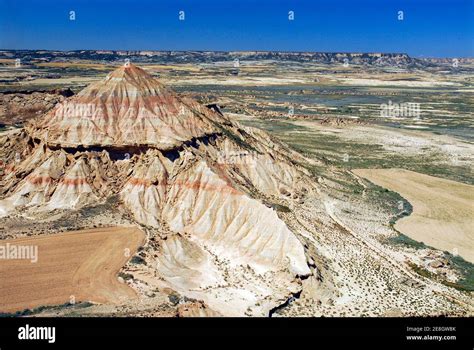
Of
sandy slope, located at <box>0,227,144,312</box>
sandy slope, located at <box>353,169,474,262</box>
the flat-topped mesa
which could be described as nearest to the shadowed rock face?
the flat-topped mesa

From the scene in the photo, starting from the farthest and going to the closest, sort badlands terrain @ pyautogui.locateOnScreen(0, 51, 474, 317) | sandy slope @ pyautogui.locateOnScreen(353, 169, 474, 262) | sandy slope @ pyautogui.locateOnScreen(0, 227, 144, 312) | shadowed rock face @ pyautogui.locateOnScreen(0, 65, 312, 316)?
1. sandy slope @ pyautogui.locateOnScreen(353, 169, 474, 262)
2. shadowed rock face @ pyautogui.locateOnScreen(0, 65, 312, 316)
3. badlands terrain @ pyautogui.locateOnScreen(0, 51, 474, 317)
4. sandy slope @ pyautogui.locateOnScreen(0, 227, 144, 312)

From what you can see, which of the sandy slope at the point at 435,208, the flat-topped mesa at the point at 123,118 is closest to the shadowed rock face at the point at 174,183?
the flat-topped mesa at the point at 123,118

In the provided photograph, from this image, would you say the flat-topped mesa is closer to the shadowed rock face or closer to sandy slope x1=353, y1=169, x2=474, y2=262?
the shadowed rock face

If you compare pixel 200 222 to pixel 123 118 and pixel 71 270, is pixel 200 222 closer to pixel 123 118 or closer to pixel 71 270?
pixel 71 270

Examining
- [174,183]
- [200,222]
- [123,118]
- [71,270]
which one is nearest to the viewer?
[71,270]

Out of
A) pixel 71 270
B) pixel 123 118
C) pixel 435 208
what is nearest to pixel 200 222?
pixel 71 270

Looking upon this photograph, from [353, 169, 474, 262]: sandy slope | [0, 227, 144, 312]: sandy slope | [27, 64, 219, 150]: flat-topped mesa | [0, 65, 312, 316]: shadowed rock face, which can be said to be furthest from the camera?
[353, 169, 474, 262]: sandy slope
